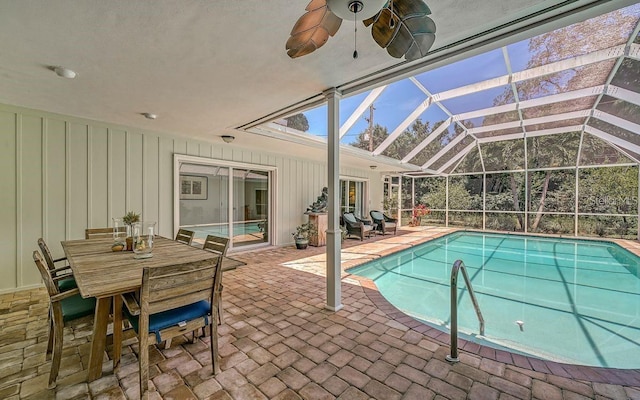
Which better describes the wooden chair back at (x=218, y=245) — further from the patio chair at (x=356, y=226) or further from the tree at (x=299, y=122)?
the patio chair at (x=356, y=226)

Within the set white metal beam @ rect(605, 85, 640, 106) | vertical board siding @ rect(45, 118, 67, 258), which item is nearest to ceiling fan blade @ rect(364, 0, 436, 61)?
vertical board siding @ rect(45, 118, 67, 258)

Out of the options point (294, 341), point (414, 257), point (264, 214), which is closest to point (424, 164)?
point (414, 257)

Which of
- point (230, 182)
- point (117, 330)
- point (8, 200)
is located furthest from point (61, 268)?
point (230, 182)

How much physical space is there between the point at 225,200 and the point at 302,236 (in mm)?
2185

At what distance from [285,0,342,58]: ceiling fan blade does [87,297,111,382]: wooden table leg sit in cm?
226

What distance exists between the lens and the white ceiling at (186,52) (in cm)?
179

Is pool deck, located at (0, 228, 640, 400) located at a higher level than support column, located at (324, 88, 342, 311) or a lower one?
A: lower

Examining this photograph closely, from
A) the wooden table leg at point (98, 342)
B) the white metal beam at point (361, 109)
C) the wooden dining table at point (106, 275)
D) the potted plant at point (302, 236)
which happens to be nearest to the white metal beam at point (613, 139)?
the white metal beam at point (361, 109)

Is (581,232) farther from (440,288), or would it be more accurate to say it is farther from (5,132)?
(5,132)

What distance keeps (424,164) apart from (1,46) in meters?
10.3

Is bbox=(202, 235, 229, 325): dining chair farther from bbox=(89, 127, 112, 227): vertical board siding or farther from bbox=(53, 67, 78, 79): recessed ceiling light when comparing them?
bbox=(89, 127, 112, 227): vertical board siding

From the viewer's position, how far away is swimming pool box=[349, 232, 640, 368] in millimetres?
2832

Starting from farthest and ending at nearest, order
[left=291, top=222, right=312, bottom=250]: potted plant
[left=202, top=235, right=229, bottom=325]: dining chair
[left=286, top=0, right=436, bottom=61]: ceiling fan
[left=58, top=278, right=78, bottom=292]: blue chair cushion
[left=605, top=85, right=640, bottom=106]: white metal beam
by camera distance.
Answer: [left=291, top=222, right=312, bottom=250]: potted plant → [left=605, top=85, right=640, bottom=106]: white metal beam → [left=202, top=235, right=229, bottom=325]: dining chair → [left=58, top=278, right=78, bottom=292]: blue chair cushion → [left=286, top=0, right=436, bottom=61]: ceiling fan

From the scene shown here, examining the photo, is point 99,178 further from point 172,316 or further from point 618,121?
point 618,121
